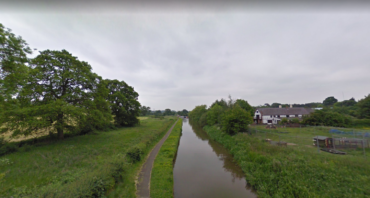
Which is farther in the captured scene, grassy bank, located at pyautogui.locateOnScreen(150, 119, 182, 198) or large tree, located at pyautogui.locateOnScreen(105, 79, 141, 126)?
large tree, located at pyautogui.locateOnScreen(105, 79, 141, 126)

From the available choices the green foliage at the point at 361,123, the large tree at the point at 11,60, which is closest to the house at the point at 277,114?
the green foliage at the point at 361,123

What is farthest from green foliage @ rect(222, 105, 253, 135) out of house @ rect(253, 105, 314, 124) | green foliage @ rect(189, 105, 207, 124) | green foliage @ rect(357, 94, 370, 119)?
green foliage @ rect(189, 105, 207, 124)

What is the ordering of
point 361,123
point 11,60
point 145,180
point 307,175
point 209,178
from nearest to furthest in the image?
1. point 11,60
2. point 307,175
3. point 145,180
4. point 209,178
5. point 361,123

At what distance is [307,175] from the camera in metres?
7.61

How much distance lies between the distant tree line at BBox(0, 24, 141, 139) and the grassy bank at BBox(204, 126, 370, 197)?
14491 mm

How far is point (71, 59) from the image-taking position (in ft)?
49.7

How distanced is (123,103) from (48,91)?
1778 cm

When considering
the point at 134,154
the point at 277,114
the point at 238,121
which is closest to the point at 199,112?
the point at 277,114

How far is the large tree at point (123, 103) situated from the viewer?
29922 mm

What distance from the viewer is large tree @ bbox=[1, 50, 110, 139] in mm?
11273

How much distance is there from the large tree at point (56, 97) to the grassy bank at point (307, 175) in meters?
16.1

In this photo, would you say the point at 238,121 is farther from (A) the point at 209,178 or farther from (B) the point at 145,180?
(B) the point at 145,180

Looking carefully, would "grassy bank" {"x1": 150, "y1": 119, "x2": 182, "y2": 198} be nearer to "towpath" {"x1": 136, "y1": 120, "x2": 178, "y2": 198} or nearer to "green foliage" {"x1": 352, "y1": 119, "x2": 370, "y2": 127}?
"towpath" {"x1": 136, "y1": 120, "x2": 178, "y2": 198}

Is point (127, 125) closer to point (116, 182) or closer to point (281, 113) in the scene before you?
point (116, 182)
